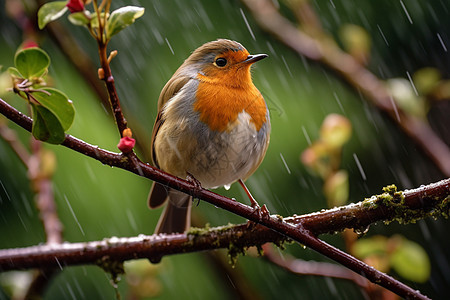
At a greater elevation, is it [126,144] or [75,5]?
[75,5]

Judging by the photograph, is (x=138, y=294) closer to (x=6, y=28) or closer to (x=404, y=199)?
(x=404, y=199)

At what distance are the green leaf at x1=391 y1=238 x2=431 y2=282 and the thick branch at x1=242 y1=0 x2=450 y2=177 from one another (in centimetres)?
55

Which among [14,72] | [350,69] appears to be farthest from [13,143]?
[350,69]

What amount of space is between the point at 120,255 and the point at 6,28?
8.45ft

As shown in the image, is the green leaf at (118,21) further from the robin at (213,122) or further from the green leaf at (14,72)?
the robin at (213,122)

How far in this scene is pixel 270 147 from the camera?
3439 mm

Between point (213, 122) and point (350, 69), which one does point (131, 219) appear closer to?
point (213, 122)

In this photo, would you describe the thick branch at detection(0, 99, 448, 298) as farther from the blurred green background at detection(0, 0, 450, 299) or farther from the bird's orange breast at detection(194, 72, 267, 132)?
the blurred green background at detection(0, 0, 450, 299)

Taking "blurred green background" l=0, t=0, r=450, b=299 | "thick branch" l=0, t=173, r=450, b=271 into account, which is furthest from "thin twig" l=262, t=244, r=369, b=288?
"blurred green background" l=0, t=0, r=450, b=299

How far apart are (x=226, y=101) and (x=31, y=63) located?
53.8 inches

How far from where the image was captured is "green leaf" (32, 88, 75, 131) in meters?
1.24

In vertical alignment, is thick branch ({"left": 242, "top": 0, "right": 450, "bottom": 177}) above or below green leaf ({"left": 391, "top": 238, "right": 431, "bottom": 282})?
above

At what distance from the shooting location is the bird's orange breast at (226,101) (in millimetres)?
2504

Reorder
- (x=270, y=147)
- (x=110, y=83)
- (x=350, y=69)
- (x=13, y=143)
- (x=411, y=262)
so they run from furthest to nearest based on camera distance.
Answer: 1. (x=270, y=147)
2. (x=350, y=69)
3. (x=13, y=143)
4. (x=411, y=262)
5. (x=110, y=83)
